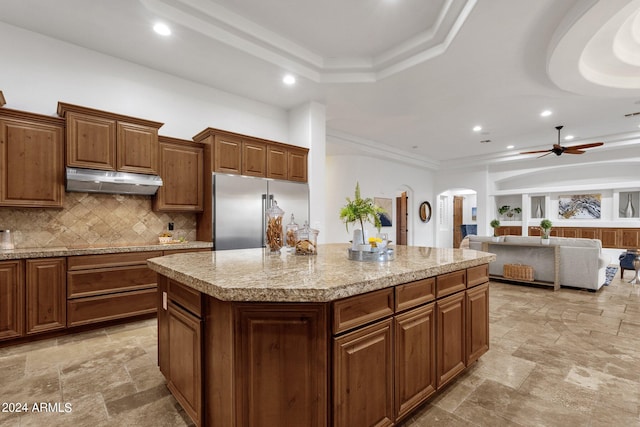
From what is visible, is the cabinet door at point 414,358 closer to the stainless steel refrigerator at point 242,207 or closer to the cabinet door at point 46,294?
the stainless steel refrigerator at point 242,207

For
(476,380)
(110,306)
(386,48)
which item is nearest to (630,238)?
(386,48)

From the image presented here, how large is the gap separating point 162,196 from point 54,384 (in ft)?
7.15

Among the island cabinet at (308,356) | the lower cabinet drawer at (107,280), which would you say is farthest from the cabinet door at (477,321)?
the lower cabinet drawer at (107,280)

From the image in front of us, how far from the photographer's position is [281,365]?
133 cm

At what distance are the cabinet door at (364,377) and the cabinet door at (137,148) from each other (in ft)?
10.9

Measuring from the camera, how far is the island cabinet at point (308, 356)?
1.31m

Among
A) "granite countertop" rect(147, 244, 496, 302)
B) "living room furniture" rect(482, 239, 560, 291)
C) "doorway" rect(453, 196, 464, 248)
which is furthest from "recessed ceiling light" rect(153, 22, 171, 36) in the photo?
"doorway" rect(453, 196, 464, 248)

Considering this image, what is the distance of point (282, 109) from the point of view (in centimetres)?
525

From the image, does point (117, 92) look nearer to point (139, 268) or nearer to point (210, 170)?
point (210, 170)

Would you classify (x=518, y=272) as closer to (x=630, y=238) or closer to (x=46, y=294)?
(x=630, y=238)

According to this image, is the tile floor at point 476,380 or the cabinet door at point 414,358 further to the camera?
the tile floor at point 476,380

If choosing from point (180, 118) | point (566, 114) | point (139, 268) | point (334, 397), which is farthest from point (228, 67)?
point (566, 114)

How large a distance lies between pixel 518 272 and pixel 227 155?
5326mm

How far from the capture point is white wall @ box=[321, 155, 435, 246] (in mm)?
7730
